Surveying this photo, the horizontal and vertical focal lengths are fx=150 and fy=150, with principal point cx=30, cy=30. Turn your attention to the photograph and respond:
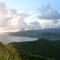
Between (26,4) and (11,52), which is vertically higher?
(26,4)

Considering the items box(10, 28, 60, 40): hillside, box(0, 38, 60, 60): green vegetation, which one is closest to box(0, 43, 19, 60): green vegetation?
box(0, 38, 60, 60): green vegetation

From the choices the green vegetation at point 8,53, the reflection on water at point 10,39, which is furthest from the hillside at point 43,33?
the green vegetation at point 8,53

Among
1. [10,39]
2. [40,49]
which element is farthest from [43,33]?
[10,39]

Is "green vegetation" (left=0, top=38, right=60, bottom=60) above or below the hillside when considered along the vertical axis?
below

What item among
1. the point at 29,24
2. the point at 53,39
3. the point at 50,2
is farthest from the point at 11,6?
the point at 53,39

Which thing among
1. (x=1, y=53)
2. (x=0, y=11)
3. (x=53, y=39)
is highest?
(x=0, y=11)

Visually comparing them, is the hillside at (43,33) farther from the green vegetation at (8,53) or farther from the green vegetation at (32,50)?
the green vegetation at (8,53)

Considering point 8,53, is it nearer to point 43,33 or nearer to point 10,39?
point 10,39

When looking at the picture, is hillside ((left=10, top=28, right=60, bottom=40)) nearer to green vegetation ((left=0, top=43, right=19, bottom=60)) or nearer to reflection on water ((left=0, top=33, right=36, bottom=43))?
reflection on water ((left=0, top=33, right=36, bottom=43))

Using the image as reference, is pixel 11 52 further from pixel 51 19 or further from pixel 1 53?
pixel 51 19
